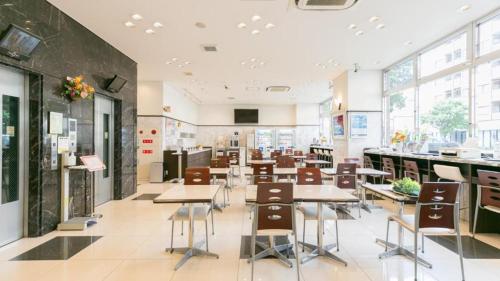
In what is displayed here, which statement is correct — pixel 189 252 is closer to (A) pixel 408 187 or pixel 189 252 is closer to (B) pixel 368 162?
(A) pixel 408 187

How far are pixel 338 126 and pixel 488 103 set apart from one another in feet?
14.1

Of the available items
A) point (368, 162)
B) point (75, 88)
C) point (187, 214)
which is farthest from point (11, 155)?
point (368, 162)

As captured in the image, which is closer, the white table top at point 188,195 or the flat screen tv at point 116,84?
the white table top at point 188,195

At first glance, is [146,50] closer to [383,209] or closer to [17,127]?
[17,127]

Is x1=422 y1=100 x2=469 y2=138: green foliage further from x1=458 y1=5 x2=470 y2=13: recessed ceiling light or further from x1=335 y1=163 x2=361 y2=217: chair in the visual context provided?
x1=335 y1=163 x2=361 y2=217: chair

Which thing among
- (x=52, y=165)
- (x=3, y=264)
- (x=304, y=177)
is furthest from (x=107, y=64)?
(x=304, y=177)

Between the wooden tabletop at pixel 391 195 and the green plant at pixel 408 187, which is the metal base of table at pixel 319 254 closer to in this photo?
the wooden tabletop at pixel 391 195

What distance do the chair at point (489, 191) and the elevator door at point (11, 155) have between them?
625 centimetres

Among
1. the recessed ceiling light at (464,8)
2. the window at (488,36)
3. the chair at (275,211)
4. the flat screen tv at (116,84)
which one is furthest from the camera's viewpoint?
the flat screen tv at (116,84)

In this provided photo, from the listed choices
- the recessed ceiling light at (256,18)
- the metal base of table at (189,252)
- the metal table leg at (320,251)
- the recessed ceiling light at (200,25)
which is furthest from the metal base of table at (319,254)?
the recessed ceiling light at (200,25)

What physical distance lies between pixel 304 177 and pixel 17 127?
4.04 meters

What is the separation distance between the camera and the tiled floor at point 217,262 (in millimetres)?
2807

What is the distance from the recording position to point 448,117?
19.6ft

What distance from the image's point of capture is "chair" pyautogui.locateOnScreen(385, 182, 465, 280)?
2627 millimetres
